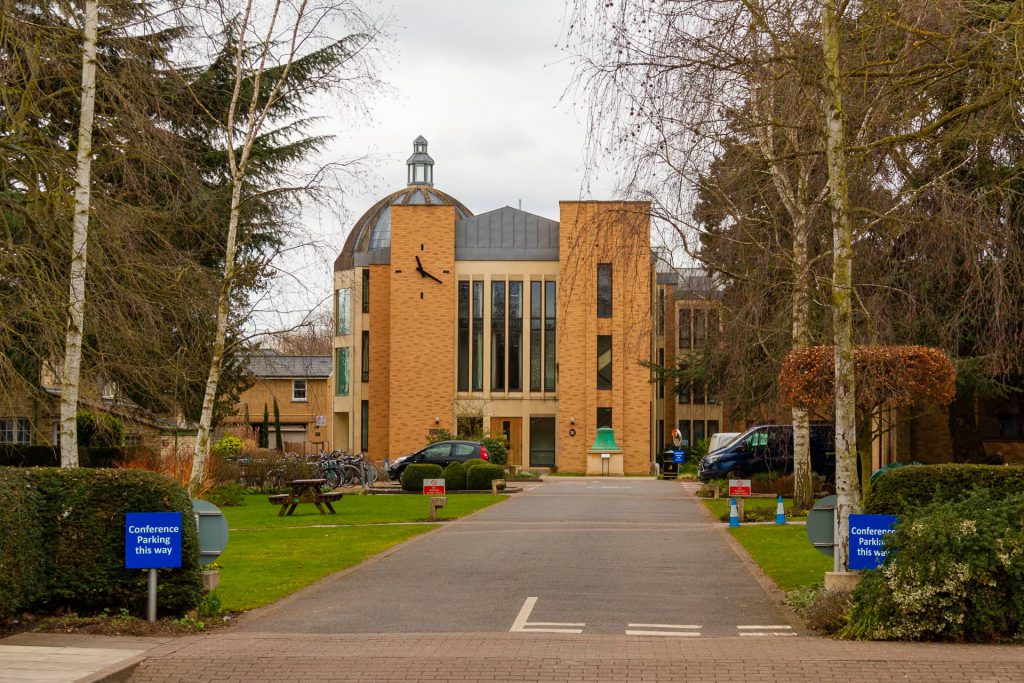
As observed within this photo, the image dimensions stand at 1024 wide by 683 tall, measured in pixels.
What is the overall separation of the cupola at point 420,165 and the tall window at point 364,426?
18.7m

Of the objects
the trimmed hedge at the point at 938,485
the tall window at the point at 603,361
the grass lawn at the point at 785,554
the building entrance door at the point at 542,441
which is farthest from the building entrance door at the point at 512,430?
the trimmed hedge at the point at 938,485

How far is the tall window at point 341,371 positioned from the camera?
63750 mm

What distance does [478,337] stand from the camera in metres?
61.2

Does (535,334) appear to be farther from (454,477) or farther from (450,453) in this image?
(454,477)

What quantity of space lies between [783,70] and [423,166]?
65.5 meters

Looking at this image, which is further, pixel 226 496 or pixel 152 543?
pixel 226 496

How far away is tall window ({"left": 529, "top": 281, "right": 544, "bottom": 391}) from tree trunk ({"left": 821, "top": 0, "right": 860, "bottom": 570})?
157 ft

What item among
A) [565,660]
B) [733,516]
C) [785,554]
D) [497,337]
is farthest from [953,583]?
[497,337]

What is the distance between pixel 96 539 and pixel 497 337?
49574 millimetres

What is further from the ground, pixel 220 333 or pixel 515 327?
pixel 515 327

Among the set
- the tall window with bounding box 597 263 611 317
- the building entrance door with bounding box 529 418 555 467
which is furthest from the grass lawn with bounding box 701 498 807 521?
the building entrance door with bounding box 529 418 555 467

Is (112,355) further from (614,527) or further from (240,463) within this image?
(240,463)

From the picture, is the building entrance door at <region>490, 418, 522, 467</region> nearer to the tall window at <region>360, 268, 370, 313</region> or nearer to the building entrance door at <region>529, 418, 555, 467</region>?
the building entrance door at <region>529, 418, 555, 467</region>

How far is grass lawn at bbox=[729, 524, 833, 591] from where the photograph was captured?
15.2 m
